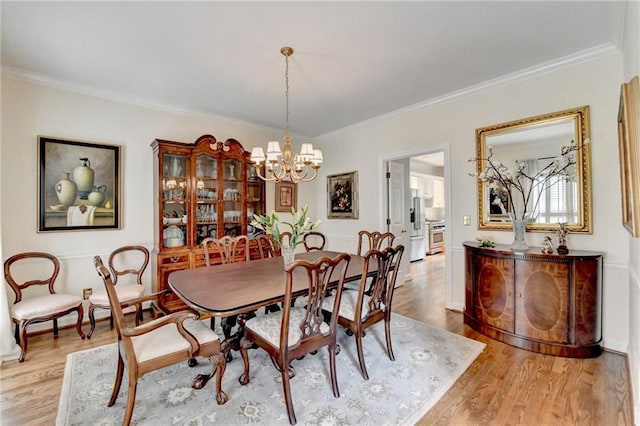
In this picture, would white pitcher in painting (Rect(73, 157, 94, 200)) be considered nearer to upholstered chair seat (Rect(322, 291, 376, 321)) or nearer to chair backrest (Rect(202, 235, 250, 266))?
chair backrest (Rect(202, 235, 250, 266))

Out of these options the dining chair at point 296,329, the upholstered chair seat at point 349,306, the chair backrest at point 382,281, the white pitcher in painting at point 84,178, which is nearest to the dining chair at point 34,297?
the white pitcher in painting at point 84,178

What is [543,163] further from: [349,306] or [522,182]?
[349,306]

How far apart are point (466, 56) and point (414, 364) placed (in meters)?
2.73

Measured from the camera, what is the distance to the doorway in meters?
4.05

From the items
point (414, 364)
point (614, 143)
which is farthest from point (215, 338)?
point (614, 143)

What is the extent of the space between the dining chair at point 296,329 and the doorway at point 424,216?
2.22 meters

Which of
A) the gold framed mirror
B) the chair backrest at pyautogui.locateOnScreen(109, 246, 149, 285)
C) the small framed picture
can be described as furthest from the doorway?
the chair backrest at pyautogui.locateOnScreen(109, 246, 149, 285)

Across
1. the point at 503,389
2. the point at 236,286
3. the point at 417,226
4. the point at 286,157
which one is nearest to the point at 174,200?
the point at 286,157

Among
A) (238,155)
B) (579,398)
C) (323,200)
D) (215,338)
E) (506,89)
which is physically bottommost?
(579,398)

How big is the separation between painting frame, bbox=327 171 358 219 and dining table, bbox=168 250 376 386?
2.13m

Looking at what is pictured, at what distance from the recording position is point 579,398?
1.87 meters

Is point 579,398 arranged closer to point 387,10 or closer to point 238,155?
point 387,10

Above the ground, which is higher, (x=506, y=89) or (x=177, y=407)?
(x=506, y=89)

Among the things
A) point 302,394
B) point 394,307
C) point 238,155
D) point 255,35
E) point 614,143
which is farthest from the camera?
point 238,155
